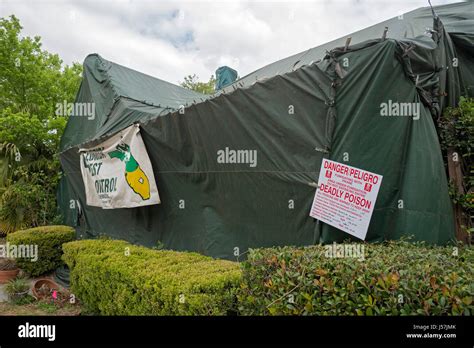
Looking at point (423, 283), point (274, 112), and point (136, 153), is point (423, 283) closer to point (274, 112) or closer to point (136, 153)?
point (274, 112)

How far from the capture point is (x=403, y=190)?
10.0 feet

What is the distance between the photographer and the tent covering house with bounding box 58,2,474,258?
10.0ft

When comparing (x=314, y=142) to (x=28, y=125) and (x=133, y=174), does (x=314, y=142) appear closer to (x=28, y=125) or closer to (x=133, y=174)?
(x=133, y=174)

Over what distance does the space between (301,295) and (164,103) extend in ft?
24.2

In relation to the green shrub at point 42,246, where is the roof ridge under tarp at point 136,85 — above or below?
above

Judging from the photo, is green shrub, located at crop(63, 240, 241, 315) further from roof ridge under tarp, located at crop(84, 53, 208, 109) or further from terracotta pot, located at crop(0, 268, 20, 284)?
roof ridge under tarp, located at crop(84, 53, 208, 109)

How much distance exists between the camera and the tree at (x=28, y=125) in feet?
28.2

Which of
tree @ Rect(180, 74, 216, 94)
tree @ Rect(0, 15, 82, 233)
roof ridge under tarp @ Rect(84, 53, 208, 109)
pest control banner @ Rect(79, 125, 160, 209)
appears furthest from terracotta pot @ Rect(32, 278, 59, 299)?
tree @ Rect(180, 74, 216, 94)

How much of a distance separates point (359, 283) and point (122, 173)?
14.0 ft

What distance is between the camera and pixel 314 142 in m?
3.20

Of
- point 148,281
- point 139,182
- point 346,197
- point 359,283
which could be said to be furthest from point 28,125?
point 359,283

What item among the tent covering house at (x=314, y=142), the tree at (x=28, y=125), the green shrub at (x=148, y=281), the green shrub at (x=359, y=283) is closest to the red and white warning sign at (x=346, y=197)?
the tent covering house at (x=314, y=142)

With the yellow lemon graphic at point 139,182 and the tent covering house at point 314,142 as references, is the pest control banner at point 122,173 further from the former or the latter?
the tent covering house at point 314,142

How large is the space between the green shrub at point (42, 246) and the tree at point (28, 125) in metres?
2.29
